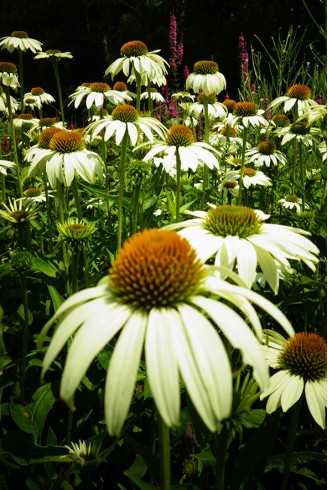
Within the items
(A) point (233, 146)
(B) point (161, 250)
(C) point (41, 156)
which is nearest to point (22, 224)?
(C) point (41, 156)

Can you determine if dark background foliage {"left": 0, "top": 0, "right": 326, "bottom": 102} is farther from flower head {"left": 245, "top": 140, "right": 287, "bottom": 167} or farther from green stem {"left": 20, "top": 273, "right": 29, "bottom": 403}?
green stem {"left": 20, "top": 273, "right": 29, "bottom": 403}

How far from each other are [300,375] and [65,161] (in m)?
1.21

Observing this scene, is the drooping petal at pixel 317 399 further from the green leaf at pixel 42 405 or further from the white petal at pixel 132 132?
the white petal at pixel 132 132

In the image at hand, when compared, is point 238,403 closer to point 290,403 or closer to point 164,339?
point 290,403

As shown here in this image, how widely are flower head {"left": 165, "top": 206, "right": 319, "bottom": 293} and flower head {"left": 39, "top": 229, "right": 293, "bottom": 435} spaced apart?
0.14 metres

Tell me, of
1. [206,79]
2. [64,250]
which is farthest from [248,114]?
Result: [64,250]

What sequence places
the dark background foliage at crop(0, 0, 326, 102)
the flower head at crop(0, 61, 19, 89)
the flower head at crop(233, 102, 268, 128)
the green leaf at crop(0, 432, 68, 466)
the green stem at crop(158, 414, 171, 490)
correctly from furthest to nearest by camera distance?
the dark background foliage at crop(0, 0, 326, 102), the flower head at crop(0, 61, 19, 89), the flower head at crop(233, 102, 268, 128), the green leaf at crop(0, 432, 68, 466), the green stem at crop(158, 414, 171, 490)

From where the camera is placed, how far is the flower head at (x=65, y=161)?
5.72ft

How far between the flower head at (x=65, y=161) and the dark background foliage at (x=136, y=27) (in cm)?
1068

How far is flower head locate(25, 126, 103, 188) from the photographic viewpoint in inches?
68.6

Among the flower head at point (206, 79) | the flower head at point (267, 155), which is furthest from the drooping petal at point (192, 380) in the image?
the flower head at point (267, 155)

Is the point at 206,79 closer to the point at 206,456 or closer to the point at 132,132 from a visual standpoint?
the point at 132,132

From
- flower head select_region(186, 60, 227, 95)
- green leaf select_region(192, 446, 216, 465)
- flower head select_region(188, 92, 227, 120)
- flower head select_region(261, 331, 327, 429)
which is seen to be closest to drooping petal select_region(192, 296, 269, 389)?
flower head select_region(261, 331, 327, 429)

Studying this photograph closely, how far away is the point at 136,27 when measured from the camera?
12.4 m
